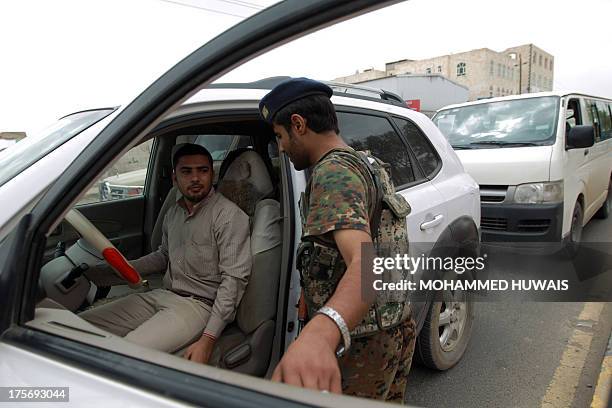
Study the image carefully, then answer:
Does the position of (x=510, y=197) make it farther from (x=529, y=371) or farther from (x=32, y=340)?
(x=32, y=340)

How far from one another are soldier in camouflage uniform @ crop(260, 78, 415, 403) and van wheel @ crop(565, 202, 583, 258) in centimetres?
378

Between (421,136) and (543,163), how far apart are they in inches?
86.6

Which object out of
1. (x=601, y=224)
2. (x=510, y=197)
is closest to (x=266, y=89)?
(x=510, y=197)

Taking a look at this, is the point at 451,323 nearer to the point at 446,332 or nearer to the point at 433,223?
the point at 446,332

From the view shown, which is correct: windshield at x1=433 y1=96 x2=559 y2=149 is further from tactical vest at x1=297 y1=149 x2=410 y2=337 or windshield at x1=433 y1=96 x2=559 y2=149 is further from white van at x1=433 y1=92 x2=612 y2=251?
tactical vest at x1=297 y1=149 x2=410 y2=337

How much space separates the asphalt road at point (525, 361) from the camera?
2535 millimetres

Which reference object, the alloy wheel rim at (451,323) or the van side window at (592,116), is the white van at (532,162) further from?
the alloy wheel rim at (451,323)

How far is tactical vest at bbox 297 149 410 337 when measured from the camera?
4.42ft

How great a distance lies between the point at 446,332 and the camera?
2.83m

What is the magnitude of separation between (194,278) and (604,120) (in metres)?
6.86

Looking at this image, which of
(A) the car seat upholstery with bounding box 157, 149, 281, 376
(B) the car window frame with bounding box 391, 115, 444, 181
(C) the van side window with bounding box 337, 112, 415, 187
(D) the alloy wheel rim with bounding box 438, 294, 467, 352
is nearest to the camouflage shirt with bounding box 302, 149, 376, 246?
(A) the car seat upholstery with bounding box 157, 149, 281, 376

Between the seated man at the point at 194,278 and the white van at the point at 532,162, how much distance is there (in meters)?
3.35

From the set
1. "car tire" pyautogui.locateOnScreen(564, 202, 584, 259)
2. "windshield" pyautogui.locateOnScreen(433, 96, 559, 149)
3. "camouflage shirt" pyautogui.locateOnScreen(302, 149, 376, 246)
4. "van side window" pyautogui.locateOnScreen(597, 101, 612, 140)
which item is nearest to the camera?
"camouflage shirt" pyautogui.locateOnScreen(302, 149, 376, 246)

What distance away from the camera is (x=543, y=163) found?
433 cm
